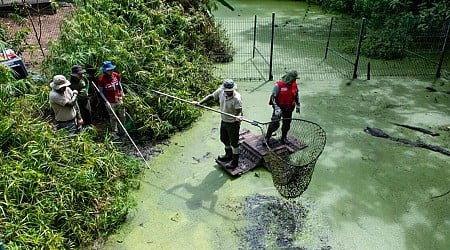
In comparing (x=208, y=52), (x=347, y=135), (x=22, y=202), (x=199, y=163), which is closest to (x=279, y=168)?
(x=199, y=163)

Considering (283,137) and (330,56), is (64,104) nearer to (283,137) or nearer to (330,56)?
(283,137)

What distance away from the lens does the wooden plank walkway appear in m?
4.88

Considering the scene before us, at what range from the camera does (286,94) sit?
4.82m

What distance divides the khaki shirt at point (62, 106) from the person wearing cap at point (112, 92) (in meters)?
0.53

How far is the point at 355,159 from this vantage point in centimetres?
512

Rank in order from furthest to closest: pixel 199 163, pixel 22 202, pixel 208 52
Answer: pixel 208 52 → pixel 199 163 → pixel 22 202

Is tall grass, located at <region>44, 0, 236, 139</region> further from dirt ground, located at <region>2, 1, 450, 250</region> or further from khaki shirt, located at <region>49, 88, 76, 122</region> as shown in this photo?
khaki shirt, located at <region>49, 88, 76, 122</region>

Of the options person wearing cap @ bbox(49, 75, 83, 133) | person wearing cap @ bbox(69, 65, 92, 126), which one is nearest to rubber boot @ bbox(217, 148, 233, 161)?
person wearing cap @ bbox(49, 75, 83, 133)

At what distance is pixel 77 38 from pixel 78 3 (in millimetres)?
1597

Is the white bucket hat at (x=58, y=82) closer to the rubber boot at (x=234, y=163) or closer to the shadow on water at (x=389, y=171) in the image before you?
the rubber boot at (x=234, y=163)

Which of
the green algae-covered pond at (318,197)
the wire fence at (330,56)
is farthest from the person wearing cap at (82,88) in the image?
the wire fence at (330,56)

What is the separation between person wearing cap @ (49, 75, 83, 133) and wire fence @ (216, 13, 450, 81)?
369cm

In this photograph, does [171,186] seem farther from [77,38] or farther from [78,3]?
[78,3]

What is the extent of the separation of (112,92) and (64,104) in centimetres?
78
